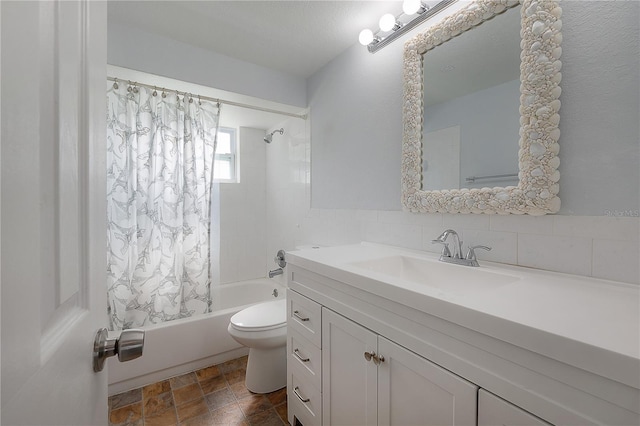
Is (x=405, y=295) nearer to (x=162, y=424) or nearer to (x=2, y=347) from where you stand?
(x=2, y=347)

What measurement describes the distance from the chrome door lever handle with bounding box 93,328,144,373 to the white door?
28mm

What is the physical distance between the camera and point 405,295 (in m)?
0.80

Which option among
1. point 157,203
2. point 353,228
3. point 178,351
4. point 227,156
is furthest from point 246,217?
point 353,228

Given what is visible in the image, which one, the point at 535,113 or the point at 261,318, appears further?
the point at 261,318

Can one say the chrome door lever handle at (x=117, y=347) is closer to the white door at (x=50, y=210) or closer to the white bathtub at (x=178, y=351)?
the white door at (x=50, y=210)

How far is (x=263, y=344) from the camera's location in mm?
1632

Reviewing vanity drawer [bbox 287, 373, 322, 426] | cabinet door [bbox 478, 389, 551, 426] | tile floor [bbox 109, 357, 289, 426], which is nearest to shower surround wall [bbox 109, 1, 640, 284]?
cabinet door [bbox 478, 389, 551, 426]

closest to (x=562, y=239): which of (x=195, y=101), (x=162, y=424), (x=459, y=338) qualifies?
(x=459, y=338)

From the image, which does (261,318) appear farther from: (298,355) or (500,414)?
(500,414)

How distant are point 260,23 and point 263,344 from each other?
77.2 inches

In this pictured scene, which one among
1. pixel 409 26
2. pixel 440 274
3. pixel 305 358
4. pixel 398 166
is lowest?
pixel 305 358

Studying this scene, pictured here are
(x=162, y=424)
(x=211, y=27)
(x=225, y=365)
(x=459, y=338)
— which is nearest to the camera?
(x=459, y=338)

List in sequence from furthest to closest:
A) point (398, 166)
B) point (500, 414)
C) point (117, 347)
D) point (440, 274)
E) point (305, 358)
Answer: point (398, 166)
point (305, 358)
point (440, 274)
point (500, 414)
point (117, 347)

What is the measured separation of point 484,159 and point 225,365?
2.14m
